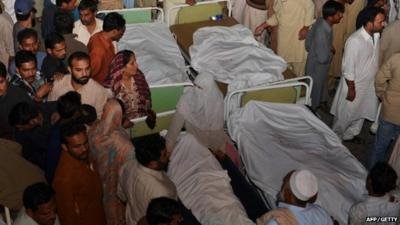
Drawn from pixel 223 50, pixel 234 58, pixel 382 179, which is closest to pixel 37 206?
pixel 382 179

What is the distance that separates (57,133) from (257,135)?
80.7 inches

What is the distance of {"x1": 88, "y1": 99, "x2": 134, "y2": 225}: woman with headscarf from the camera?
461 cm

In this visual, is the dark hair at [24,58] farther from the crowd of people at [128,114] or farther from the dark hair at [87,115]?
the dark hair at [87,115]

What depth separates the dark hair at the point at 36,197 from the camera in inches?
146

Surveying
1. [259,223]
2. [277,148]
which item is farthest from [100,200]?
[277,148]

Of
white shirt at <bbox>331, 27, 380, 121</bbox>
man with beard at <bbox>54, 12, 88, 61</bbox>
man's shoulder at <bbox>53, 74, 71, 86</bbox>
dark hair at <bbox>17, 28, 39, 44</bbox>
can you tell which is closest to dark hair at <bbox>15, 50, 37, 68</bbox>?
man's shoulder at <bbox>53, 74, 71, 86</bbox>

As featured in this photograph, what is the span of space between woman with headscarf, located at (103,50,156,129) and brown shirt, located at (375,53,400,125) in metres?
Result: 2.22

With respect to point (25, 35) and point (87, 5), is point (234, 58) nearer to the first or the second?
point (87, 5)

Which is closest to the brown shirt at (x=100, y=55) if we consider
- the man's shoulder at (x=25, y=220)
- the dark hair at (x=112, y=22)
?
the dark hair at (x=112, y=22)

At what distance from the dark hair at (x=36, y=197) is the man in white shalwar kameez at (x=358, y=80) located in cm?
369

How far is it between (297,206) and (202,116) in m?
1.71

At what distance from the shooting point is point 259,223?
3.83 metres

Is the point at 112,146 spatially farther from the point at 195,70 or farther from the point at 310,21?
the point at 310,21

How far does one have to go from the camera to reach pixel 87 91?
521 cm
